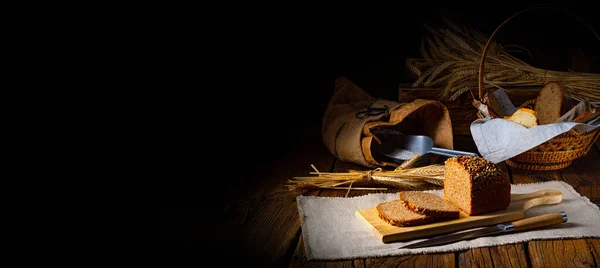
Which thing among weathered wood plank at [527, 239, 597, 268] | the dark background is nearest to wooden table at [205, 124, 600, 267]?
weathered wood plank at [527, 239, 597, 268]

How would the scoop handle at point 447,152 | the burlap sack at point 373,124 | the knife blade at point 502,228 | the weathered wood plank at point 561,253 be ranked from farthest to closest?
the burlap sack at point 373,124 < the scoop handle at point 447,152 < the knife blade at point 502,228 < the weathered wood plank at point 561,253

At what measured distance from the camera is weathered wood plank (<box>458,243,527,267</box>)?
71.7 inches

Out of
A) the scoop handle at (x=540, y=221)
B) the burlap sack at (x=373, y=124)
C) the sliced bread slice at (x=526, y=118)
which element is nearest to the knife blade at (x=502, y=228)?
the scoop handle at (x=540, y=221)

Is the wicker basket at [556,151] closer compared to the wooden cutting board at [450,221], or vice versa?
the wooden cutting board at [450,221]

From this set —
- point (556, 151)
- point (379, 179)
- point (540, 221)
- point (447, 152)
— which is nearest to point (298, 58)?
point (447, 152)

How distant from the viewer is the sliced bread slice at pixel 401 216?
76.7 inches

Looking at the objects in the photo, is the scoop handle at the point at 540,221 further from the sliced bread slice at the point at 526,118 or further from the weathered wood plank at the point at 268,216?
the weathered wood plank at the point at 268,216

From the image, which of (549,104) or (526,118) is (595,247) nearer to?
(526,118)

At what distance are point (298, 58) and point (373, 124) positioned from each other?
1228mm

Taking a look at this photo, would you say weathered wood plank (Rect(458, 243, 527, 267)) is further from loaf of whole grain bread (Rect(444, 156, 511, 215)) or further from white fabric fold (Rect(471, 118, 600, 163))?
white fabric fold (Rect(471, 118, 600, 163))

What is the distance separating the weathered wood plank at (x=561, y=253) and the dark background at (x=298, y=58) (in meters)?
1.57

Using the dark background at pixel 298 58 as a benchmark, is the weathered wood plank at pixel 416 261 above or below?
below

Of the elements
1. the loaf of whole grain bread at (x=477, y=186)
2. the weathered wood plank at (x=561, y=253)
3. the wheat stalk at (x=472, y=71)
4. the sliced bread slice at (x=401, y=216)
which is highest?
the wheat stalk at (x=472, y=71)

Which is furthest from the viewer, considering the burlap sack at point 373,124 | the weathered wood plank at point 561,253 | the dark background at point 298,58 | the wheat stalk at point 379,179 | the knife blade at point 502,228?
the dark background at point 298,58
